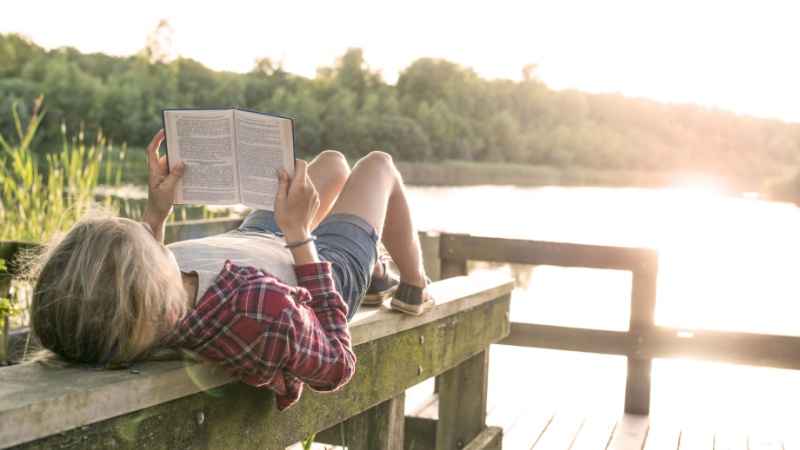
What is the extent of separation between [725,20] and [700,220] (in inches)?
612

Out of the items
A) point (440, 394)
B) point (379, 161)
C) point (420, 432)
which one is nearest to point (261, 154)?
point (379, 161)

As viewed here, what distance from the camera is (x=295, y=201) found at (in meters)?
1.90

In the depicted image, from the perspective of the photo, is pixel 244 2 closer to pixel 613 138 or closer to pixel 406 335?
pixel 613 138

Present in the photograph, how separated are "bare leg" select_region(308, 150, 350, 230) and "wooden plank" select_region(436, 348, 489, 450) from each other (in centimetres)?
83

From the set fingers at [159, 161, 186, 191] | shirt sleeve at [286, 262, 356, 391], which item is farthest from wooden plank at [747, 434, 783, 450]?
fingers at [159, 161, 186, 191]

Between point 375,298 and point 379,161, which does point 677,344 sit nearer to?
point 375,298

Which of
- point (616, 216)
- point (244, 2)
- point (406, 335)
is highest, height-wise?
point (244, 2)

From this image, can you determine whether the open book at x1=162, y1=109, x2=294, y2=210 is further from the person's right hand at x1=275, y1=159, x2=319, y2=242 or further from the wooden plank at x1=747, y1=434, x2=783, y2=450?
the wooden plank at x1=747, y1=434, x2=783, y2=450

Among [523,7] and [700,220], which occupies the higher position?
[523,7]

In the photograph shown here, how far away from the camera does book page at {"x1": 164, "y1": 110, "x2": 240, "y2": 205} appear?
6.25ft

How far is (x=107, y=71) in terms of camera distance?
4353 centimetres

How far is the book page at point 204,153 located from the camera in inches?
75.0

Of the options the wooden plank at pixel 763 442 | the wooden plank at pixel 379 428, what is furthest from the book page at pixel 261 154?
the wooden plank at pixel 763 442

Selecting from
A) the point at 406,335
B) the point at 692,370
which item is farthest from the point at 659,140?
the point at 406,335
